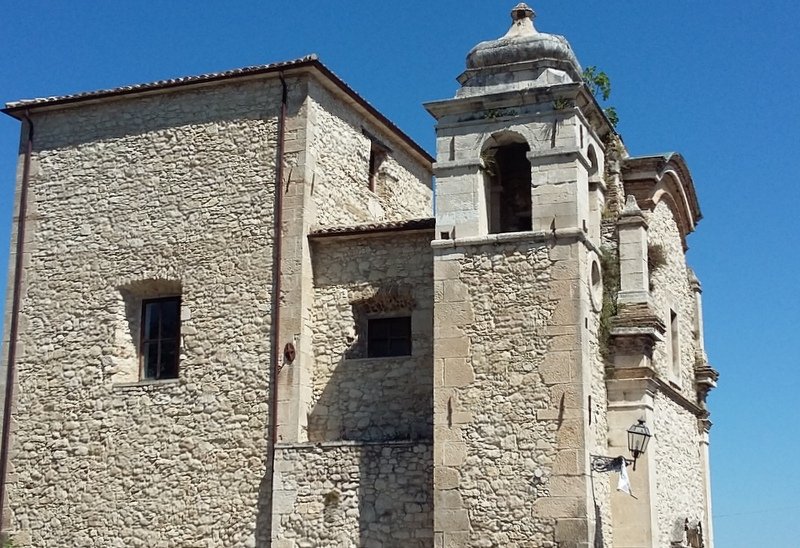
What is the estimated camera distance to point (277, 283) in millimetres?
18250

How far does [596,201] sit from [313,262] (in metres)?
4.28

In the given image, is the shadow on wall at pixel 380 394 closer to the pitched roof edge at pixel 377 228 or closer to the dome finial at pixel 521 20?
the pitched roof edge at pixel 377 228

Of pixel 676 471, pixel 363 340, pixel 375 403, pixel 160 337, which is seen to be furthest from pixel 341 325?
pixel 676 471

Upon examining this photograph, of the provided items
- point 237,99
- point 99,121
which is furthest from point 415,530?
point 99,121

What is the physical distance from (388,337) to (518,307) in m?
2.78

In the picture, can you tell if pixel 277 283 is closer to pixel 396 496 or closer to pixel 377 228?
pixel 377 228

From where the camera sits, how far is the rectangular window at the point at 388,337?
18219 mm

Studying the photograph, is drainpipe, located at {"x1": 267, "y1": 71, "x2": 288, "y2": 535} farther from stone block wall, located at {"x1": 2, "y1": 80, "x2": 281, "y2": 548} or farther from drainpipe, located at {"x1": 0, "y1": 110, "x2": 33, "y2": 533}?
drainpipe, located at {"x1": 0, "y1": 110, "x2": 33, "y2": 533}

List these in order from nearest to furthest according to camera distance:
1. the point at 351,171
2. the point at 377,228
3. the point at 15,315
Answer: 1. the point at 377,228
2. the point at 15,315
3. the point at 351,171

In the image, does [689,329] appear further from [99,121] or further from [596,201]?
[99,121]

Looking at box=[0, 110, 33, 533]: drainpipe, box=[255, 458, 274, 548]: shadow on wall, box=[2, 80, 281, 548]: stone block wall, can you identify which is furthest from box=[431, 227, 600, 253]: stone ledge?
box=[0, 110, 33, 533]: drainpipe

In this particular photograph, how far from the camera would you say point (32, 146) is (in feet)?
67.7

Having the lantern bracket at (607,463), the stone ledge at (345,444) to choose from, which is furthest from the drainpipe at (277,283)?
the lantern bracket at (607,463)

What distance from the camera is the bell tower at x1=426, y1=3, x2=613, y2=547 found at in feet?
51.0
